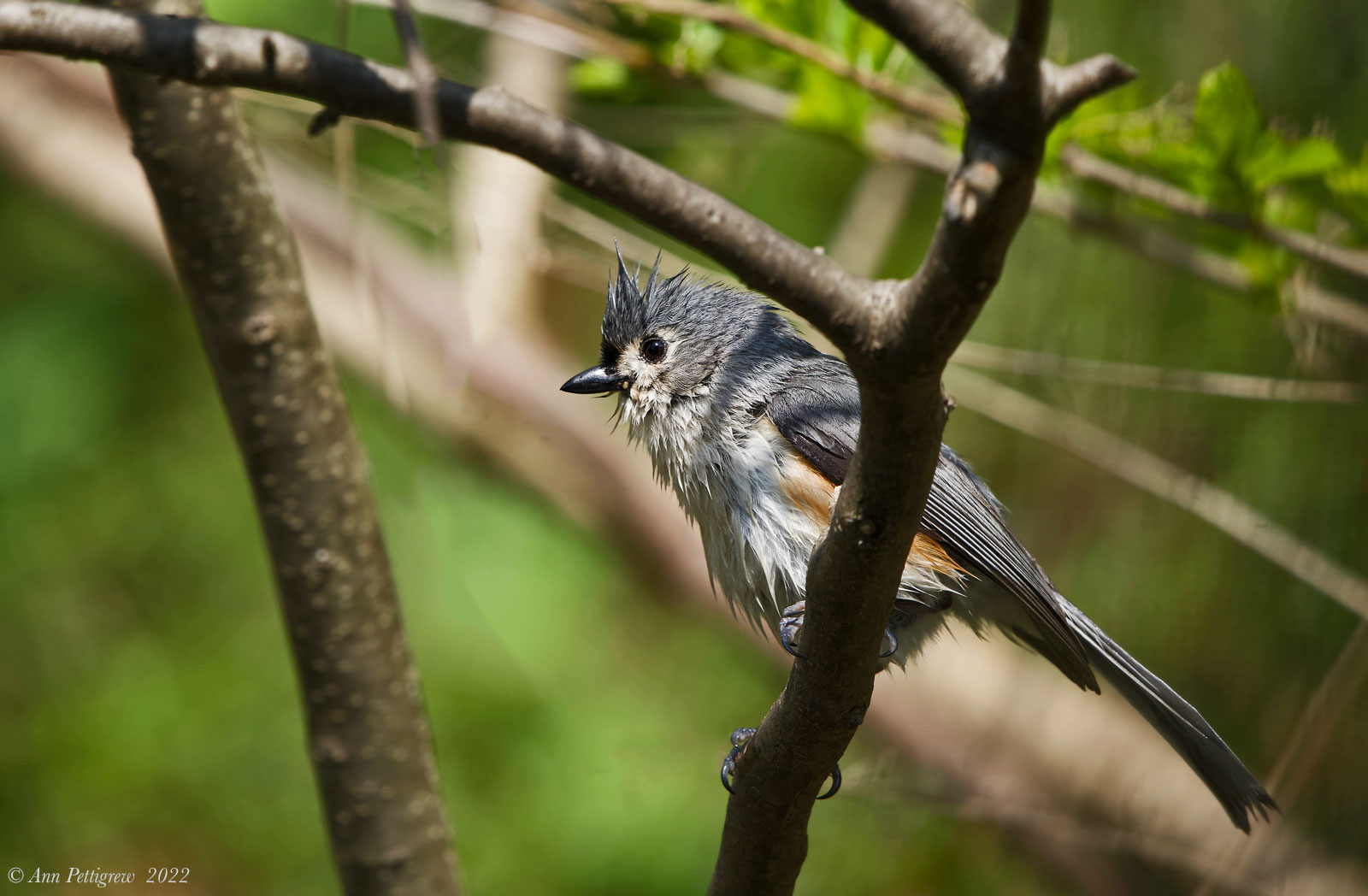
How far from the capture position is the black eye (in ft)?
8.02

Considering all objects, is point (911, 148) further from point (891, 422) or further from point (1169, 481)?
point (891, 422)

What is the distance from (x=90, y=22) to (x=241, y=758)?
3.61 m

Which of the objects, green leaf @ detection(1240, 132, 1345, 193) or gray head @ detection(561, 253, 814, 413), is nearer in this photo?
green leaf @ detection(1240, 132, 1345, 193)

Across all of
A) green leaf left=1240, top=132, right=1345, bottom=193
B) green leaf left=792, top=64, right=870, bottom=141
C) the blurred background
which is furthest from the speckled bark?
green leaf left=1240, top=132, right=1345, bottom=193

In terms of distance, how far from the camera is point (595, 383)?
246 centimetres

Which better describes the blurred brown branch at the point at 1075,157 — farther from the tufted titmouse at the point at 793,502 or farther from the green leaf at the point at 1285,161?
the tufted titmouse at the point at 793,502

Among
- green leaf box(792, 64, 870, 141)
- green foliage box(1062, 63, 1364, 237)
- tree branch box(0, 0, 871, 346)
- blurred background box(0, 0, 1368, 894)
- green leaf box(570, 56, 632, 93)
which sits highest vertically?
green foliage box(1062, 63, 1364, 237)

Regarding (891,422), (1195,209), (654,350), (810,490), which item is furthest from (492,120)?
(1195,209)

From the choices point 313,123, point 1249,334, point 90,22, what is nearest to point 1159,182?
point 1249,334

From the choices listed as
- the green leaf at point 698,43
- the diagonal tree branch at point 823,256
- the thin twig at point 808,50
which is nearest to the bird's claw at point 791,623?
the diagonal tree branch at point 823,256

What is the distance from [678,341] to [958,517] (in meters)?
0.79

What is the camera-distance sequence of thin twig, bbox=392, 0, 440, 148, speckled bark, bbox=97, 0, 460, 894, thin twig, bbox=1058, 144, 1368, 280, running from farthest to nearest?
1. thin twig, bbox=1058, 144, 1368, 280
2. speckled bark, bbox=97, 0, 460, 894
3. thin twig, bbox=392, 0, 440, 148

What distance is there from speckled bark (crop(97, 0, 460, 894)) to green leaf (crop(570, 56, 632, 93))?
4.17ft

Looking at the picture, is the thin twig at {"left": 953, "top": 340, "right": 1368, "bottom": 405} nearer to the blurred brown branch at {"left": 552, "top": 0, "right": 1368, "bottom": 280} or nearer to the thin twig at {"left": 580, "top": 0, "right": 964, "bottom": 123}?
the blurred brown branch at {"left": 552, "top": 0, "right": 1368, "bottom": 280}
